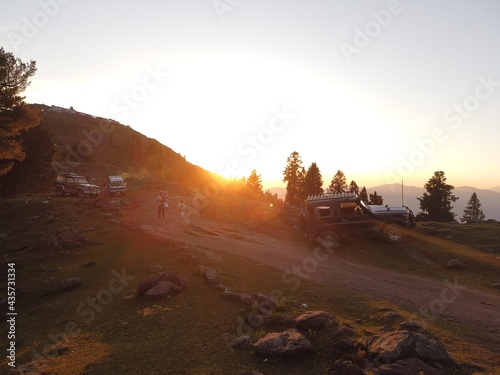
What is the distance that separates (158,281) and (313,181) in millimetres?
61826

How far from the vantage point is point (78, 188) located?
132 feet

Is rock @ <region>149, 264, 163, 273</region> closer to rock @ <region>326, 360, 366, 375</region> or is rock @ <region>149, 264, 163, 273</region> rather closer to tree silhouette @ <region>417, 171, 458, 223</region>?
rock @ <region>326, 360, 366, 375</region>

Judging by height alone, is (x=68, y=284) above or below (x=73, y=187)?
below

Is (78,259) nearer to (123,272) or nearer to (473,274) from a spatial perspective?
(123,272)

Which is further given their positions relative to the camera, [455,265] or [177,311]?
[455,265]

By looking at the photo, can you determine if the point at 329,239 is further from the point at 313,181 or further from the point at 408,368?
the point at 313,181

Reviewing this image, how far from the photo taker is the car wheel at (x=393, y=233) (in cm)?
2108

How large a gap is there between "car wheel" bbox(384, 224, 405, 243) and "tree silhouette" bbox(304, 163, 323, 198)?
5129 cm

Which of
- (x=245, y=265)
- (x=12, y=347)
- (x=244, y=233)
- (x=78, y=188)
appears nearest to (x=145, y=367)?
(x=12, y=347)

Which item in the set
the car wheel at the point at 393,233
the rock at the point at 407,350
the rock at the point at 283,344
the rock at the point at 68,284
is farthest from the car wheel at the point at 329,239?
the rock at the point at 68,284

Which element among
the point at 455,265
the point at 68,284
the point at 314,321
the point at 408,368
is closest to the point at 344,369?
the point at 408,368

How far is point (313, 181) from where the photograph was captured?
7306 cm

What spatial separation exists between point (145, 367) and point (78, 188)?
3632 centimetres

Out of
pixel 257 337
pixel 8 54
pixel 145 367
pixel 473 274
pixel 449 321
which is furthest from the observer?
pixel 8 54
